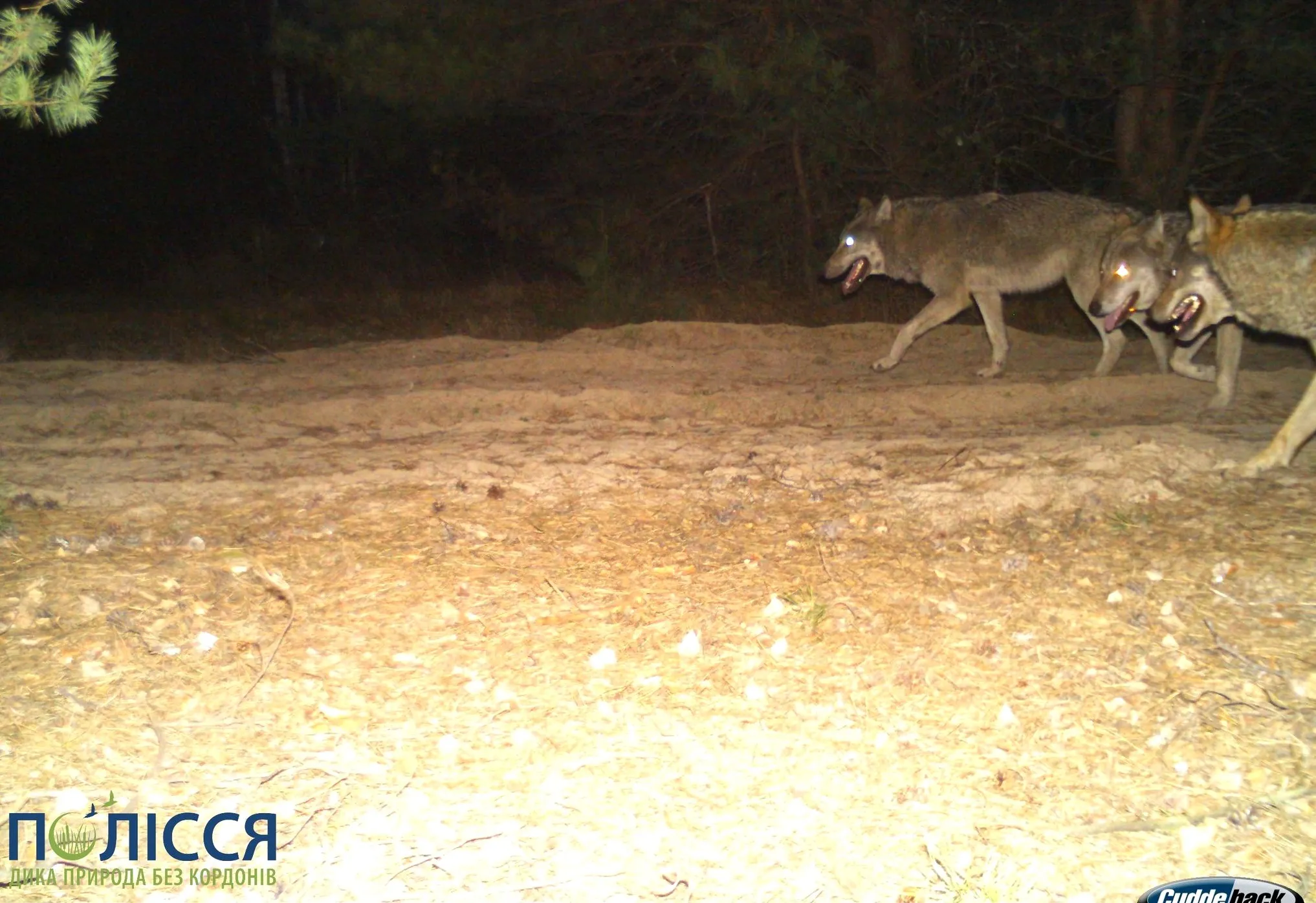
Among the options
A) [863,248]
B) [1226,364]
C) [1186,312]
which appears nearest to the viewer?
[1186,312]

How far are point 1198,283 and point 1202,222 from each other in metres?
0.40

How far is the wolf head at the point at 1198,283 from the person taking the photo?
604 cm

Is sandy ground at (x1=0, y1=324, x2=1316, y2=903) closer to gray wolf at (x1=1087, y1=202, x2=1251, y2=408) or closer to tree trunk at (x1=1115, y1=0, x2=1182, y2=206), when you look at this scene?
gray wolf at (x1=1087, y1=202, x2=1251, y2=408)

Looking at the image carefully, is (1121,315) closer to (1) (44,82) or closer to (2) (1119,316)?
(2) (1119,316)

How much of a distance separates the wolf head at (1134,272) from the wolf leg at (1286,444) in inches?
83.0

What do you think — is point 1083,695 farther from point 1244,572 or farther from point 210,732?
point 210,732

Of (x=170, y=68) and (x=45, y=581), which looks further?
(x=170, y=68)

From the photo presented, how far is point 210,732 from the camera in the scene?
147 inches

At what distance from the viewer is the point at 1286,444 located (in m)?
5.82

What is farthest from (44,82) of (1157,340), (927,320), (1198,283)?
(1157,340)

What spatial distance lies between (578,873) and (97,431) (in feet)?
20.8

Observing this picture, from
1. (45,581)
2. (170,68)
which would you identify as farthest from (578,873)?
(170,68)

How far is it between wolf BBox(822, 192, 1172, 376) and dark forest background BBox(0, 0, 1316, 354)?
2678 millimetres

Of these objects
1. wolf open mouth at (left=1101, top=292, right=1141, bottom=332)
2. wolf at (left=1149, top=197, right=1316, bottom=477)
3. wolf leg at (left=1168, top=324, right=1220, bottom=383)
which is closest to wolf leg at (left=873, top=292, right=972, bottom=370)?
wolf open mouth at (left=1101, top=292, right=1141, bottom=332)
